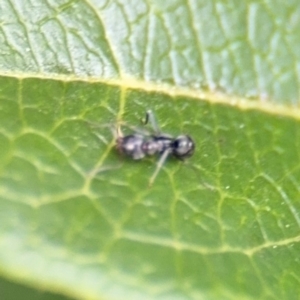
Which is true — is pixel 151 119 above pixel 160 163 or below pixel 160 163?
above

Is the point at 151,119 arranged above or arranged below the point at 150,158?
above

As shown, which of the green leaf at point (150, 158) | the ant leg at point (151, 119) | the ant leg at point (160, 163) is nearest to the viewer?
the green leaf at point (150, 158)

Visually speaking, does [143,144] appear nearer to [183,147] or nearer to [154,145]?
[154,145]

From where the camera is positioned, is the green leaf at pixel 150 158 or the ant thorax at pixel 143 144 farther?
the ant thorax at pixel 143 144

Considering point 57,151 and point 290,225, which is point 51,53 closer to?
point 57,151

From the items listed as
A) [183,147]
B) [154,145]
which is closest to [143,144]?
[154,145]
